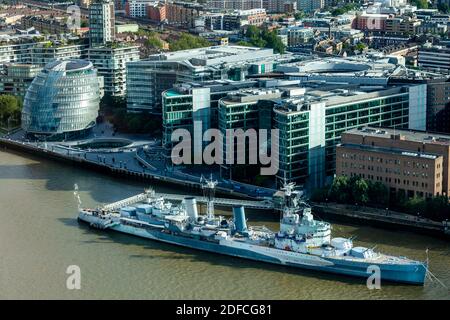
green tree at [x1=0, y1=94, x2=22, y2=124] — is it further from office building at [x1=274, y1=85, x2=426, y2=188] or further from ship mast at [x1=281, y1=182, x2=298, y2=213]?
ship mast at [x1=281, y1=182, x2=298, y2=213]

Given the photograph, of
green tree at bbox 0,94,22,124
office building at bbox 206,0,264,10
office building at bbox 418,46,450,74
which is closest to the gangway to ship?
green tree at bbox 0,94,22,124

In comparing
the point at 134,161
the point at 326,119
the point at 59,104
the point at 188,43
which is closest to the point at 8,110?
the point at 59,104

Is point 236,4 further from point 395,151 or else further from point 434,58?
point 395,151

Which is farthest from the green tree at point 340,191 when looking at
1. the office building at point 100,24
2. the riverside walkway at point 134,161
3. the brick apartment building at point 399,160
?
the office building at point 100,24

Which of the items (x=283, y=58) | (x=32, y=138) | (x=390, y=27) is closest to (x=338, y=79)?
(x=283, y=58)

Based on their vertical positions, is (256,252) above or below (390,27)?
below

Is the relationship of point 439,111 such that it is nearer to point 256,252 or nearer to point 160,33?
point 256,252

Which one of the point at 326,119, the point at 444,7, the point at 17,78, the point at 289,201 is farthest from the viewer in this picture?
the point at 444,7

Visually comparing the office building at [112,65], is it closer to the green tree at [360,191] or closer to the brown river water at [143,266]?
the brown river water at [143,266]
